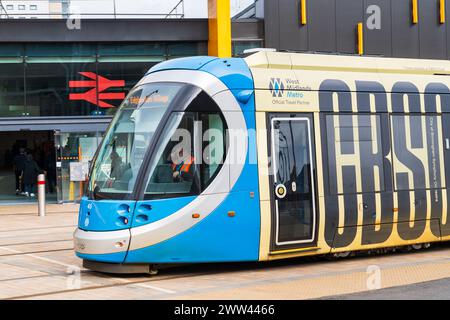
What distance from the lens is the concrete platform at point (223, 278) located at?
884cm

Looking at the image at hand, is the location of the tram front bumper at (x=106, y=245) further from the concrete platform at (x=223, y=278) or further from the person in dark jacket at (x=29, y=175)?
the person in dark jacket at (x=29, y=175)

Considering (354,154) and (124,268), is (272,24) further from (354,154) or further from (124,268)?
(124,268)

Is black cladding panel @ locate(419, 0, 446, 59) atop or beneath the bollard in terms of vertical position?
atop

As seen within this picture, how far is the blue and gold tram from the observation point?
980cm

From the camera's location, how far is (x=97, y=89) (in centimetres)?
2425

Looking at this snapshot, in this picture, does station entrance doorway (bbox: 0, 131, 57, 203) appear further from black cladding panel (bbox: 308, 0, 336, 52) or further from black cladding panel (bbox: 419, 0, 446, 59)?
black cladding panel (bbox: 419, 0, 446, 59)

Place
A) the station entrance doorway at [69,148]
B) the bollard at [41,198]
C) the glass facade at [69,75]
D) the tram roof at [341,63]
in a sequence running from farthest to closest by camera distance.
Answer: the glass facade at [69,75], the station entrance doorway at [69,148], the bollard at [41,198], the tram roof at [341,63]

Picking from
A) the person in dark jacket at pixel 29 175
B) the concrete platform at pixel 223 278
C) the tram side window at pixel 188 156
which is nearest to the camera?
the concrete platform at pixel 223 278

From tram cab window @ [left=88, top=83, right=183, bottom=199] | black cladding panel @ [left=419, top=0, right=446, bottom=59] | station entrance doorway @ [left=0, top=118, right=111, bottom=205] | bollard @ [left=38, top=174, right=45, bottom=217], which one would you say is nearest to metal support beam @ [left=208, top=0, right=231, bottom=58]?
station entrance doorway @ [left=0, top=118, right=111, bottom=205]

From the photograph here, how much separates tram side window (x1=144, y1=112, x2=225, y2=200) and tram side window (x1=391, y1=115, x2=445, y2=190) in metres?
3.18

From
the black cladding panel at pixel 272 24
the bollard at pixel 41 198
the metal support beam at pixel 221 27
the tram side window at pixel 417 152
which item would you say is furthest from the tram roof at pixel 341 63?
the metal support beam at pixel 221 27

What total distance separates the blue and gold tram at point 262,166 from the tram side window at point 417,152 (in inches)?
1.0

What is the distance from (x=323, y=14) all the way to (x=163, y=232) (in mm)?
16064

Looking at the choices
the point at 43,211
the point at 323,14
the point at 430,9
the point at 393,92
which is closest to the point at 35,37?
the point at 43,211
